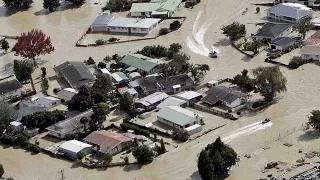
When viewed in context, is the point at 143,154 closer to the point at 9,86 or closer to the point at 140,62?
the point at 140,62

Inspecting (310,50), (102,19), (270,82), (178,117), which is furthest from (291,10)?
(178,117)

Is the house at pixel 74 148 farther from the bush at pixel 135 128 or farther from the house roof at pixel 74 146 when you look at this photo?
the bush at pixel 135 128

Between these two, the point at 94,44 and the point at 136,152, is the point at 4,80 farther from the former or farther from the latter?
the point at 136,152

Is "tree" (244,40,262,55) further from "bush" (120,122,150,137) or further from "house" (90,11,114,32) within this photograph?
"house" (90,11,114,32)

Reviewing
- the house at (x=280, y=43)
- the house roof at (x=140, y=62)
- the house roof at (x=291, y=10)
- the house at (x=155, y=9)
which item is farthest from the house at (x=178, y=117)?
the house at (x=155, y=9)

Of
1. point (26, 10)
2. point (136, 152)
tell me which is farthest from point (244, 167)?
point (26, 10)

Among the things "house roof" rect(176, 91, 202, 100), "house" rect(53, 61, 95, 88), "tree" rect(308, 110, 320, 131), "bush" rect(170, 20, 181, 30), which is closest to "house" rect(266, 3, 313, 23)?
"bush" rect(170, 20, 181, 30)
